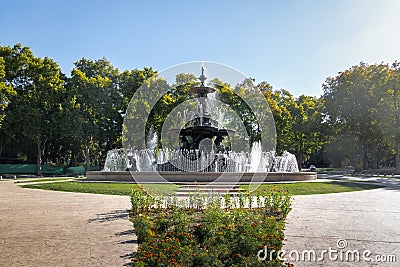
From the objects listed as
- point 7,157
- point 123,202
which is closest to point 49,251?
point 123,202

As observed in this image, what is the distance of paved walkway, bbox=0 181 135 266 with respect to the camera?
235 inches

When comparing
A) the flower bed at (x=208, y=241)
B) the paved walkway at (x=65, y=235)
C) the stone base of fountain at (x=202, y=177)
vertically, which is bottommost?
the paved walkway at (x=65, y=235)

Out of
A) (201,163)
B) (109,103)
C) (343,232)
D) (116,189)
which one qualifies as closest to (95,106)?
(109,103)

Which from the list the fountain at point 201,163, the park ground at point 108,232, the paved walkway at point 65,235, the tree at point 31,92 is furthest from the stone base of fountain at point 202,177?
the tree at point 31,92

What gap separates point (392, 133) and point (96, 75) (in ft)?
116

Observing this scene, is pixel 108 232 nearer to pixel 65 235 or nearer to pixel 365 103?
pixel 65 235

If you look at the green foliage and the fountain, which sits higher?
the green foliage

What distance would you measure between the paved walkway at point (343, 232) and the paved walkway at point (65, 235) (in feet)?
10.8

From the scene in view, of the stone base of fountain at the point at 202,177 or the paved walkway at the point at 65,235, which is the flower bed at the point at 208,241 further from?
the stone base of fountain at the point at 202,177

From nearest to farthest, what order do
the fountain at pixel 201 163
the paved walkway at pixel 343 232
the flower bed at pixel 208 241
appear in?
the flower bed at pixel 208 241
the paved walkway at pixel 343 232
the fountain at pixel 201 163

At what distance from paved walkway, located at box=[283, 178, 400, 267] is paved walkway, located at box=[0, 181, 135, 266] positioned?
329 centimetres

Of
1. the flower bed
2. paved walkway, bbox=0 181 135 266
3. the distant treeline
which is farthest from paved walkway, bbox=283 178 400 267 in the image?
the distant treeline

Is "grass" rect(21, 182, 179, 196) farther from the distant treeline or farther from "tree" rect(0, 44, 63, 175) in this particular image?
"tree" rect(0, 44, 63, 175)

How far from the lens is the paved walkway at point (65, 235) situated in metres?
5.97
